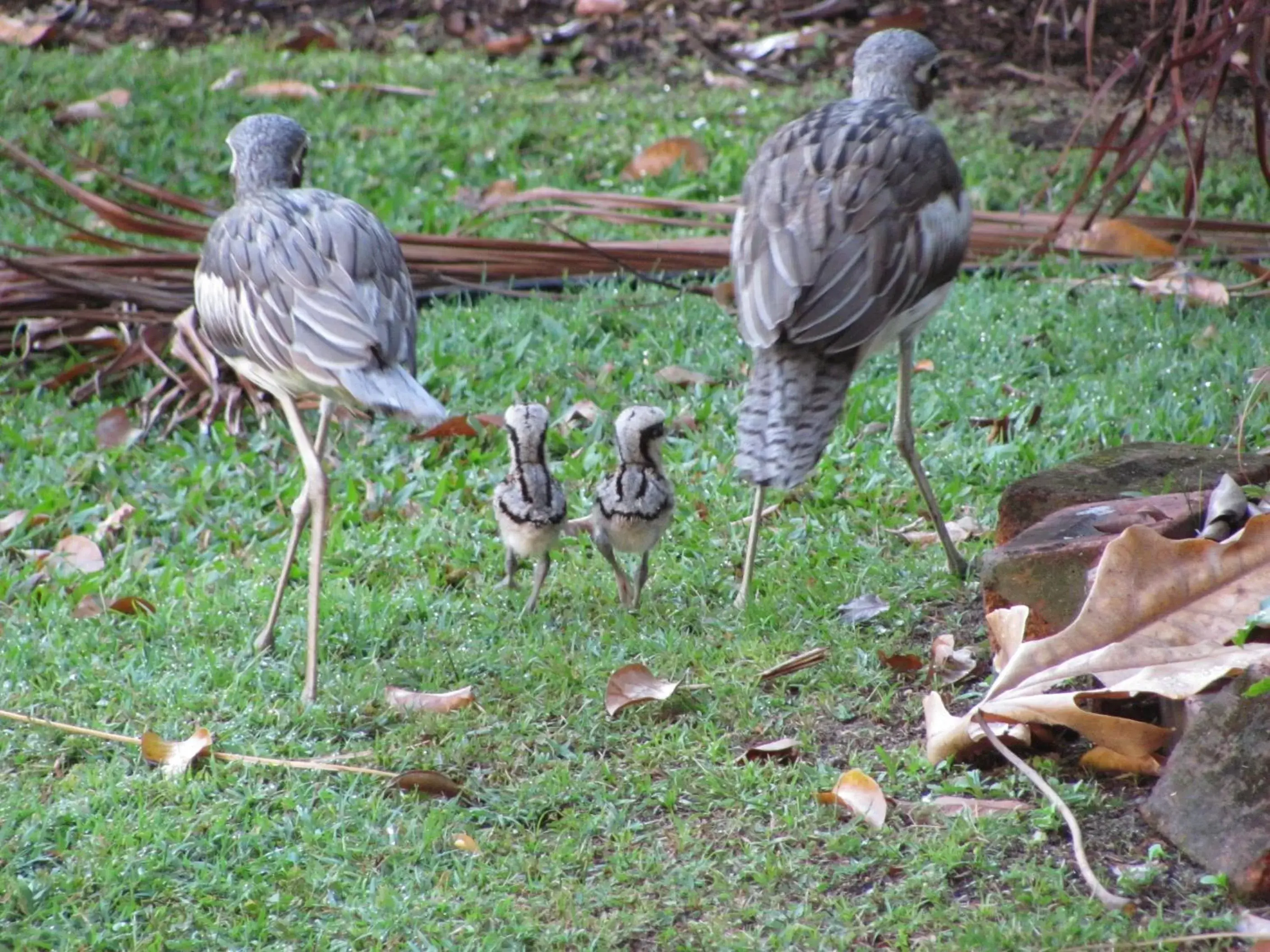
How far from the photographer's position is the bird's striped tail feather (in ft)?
17.1

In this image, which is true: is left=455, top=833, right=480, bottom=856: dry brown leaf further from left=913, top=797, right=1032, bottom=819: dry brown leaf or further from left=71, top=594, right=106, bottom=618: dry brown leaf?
left=71, top=594, right=106, bottom=618: dry brown leaf

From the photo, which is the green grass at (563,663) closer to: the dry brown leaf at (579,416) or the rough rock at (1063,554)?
the dry brown leaf at (579,416)

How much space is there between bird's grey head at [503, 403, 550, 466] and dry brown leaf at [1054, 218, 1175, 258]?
4.15 m

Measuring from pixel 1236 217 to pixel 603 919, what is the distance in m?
6.87

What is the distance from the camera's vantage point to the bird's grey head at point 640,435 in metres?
5.88

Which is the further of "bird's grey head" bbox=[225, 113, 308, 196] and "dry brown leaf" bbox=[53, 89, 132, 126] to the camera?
"dry brown leaf" bbox=[53, 89, 132, 126]

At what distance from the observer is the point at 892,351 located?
27.3 feet

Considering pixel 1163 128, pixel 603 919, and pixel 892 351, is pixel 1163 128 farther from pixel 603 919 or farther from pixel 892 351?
pixel 603 919

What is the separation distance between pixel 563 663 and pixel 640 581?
0.63m

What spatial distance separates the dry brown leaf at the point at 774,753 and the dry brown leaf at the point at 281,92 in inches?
300

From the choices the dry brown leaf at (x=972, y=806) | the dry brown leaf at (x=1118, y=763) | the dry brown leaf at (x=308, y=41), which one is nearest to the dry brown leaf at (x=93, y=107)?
the dry brown leaf at (x=308, y=41)

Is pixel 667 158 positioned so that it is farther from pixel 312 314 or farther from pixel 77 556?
pixel 312 314

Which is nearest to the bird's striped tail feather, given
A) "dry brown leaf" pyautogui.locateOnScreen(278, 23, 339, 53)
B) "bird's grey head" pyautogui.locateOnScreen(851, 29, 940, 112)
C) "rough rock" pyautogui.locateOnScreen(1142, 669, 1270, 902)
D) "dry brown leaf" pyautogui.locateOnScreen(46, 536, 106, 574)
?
"rough rock" pyautogui.locateOnScreen(1142, 669, 1270, 902)

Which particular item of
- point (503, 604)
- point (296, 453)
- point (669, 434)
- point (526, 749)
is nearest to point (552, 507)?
point (503, 604)
